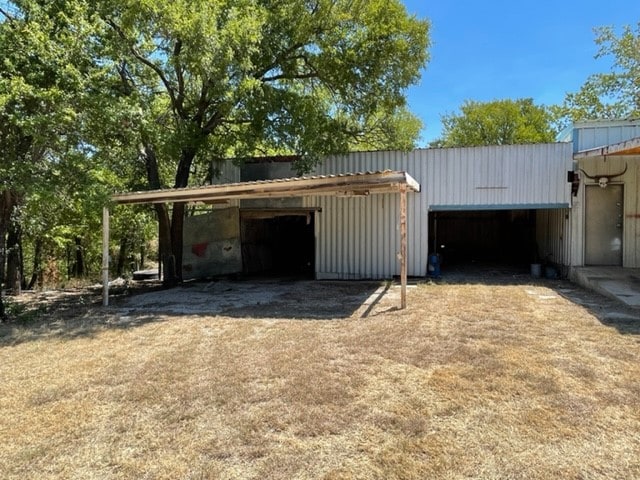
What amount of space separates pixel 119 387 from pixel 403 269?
14.4 feet

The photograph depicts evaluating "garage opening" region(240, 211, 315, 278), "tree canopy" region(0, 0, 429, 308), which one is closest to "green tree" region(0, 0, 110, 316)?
"tree canopy" region(0, 0, 429, 308)

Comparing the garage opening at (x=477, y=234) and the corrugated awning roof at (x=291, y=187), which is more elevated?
the corrugated awning roof at (x=291, y=187)

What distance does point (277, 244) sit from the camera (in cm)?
1455

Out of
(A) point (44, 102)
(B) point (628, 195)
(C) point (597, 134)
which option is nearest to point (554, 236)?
(B) point (628, 195)

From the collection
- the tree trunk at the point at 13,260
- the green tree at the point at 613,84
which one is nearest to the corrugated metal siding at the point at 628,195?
the green tree at the point at 613,84

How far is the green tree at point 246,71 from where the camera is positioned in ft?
27.3

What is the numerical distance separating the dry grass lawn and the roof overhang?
11.9 feet

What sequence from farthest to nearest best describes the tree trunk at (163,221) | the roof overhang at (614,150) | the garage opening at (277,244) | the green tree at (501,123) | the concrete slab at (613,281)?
1. the green tree at (501,123)
2. the garage opening at (277,244)
3. the tree trunk at (163,221)
4. the roof overhang at (614,150)
5. the concrete slab at (613,281)

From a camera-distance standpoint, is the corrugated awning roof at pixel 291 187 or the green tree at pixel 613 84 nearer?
the corrugated awning roof at pixel 291 187

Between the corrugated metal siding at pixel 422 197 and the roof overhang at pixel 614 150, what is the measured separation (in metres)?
0.53

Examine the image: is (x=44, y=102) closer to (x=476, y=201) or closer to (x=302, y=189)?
(x=302, y=189)

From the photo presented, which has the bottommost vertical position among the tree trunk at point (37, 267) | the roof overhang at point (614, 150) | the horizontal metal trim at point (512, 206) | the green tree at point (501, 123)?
the tree trunk at point (37, 267)

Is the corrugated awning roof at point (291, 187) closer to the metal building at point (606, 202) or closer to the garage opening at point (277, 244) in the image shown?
the garage opening at point (277, 244)

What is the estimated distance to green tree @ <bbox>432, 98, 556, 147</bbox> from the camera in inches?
1040
